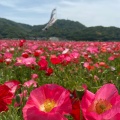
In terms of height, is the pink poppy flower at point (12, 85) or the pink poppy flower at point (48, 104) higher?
the pink poppy flower at point (48, 104)

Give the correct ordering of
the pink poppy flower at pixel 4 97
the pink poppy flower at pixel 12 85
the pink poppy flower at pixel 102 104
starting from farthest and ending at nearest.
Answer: the pink poppy flower at pixel 12 85
the pink poppy flower at pixel 4 97
the pink poppy flower at pixel 102 104

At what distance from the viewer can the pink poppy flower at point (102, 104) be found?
74 cm

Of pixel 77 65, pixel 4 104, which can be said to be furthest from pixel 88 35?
pixel 4 104

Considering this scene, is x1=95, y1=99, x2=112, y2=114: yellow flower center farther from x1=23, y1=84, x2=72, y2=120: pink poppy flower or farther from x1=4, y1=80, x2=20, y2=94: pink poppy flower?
x1=4, y1=80, x2=20, y2=94: pink poppy flower

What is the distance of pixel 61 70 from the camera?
159 inches

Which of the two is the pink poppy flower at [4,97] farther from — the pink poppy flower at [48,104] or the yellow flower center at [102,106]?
the yellow flower center at [102,106]

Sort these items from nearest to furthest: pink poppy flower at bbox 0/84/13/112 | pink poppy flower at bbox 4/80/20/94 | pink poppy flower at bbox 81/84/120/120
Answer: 1. pink poppy flower at bbox 81/84/120/120
2. pink poppy flower at bbox 0/84/13/112
3. pink poppy flower at bbox 4/80/20/94

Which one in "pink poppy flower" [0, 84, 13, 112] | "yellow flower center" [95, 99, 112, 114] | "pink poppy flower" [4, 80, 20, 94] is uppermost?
"yellow flower center" [95, 99, 112, 114]

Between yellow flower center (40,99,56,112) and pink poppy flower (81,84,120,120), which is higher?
pink poppy flower (81,84,120,120)

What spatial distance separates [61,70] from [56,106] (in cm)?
324

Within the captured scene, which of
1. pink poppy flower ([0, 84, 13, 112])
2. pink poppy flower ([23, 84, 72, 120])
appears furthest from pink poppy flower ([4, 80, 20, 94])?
pink poppy flower ([23, 84, 72, 120])

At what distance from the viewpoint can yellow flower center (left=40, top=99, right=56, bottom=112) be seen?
81 centimetres

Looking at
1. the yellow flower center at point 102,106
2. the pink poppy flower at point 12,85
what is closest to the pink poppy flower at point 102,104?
the yellow flower center at point 102,106

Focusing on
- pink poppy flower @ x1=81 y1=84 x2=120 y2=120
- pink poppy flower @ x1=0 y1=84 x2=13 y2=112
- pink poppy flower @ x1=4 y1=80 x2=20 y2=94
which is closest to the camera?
pink poppy flower @ x1=81 y1=84 x2=120 y2=120
